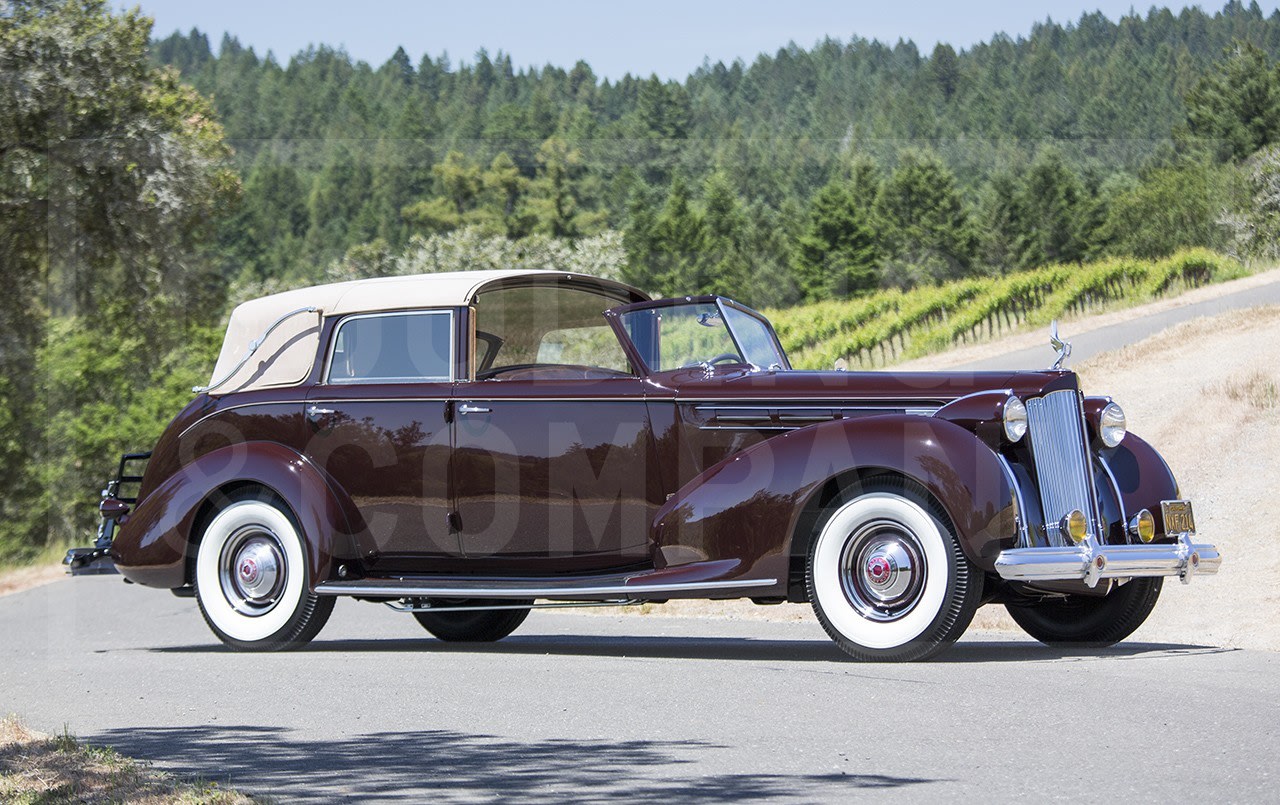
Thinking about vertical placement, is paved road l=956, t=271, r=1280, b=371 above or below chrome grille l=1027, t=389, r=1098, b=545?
above

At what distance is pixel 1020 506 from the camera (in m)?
7.06

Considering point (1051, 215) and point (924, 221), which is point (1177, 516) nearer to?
point (1051, 215)

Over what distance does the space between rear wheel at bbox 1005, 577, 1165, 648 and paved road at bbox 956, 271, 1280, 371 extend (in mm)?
15740

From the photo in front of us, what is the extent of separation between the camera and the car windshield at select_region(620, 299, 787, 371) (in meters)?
8.37

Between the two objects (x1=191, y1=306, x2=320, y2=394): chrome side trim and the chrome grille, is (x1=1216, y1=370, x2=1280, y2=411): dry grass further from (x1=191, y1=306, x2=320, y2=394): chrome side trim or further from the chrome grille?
(x1=191, y1=306, x2=320, y2=394): chrome side trim

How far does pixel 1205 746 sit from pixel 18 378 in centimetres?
3459

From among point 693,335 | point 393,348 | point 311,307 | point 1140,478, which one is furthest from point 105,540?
point 1140,478

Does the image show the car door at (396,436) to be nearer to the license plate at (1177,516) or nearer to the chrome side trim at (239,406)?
the chrome side trim at (239,406)

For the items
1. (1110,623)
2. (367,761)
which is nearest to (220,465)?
(367,761)

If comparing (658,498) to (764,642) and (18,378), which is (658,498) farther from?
(18,378)

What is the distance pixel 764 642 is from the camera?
359 inches

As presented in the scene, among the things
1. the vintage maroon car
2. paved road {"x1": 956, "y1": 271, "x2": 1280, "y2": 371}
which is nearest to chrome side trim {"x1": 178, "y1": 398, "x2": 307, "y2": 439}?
the vintage maroon car

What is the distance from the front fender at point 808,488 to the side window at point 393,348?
191cm

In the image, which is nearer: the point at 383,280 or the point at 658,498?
the point at 658,498
